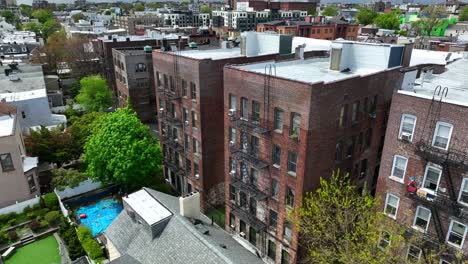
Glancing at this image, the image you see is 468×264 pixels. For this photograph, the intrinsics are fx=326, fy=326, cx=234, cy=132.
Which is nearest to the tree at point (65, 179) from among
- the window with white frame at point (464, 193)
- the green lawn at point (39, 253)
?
the green lawn at point (39, 253)

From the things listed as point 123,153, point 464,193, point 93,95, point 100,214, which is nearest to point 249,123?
point 464,193

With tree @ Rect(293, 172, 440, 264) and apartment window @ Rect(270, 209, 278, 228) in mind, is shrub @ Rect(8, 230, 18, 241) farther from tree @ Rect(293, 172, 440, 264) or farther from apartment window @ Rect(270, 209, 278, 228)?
tree @ Rect(293, 172, 440, 264)

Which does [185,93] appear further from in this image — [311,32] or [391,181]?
[311,32]

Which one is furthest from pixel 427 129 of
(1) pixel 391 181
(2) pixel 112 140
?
(2) pixel 112 140

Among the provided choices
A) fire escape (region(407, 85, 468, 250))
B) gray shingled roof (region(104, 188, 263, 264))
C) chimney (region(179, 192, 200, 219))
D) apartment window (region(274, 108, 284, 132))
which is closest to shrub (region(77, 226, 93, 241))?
gray shingled roof (region(104, 188, 263, 264))

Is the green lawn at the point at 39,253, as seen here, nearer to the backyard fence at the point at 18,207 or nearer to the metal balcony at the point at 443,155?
the backyard fence at the point at 18,207

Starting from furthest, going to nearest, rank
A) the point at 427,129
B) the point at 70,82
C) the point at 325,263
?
1. the point at 70,82
2. the point at 325,263
3. the point at 427,129
